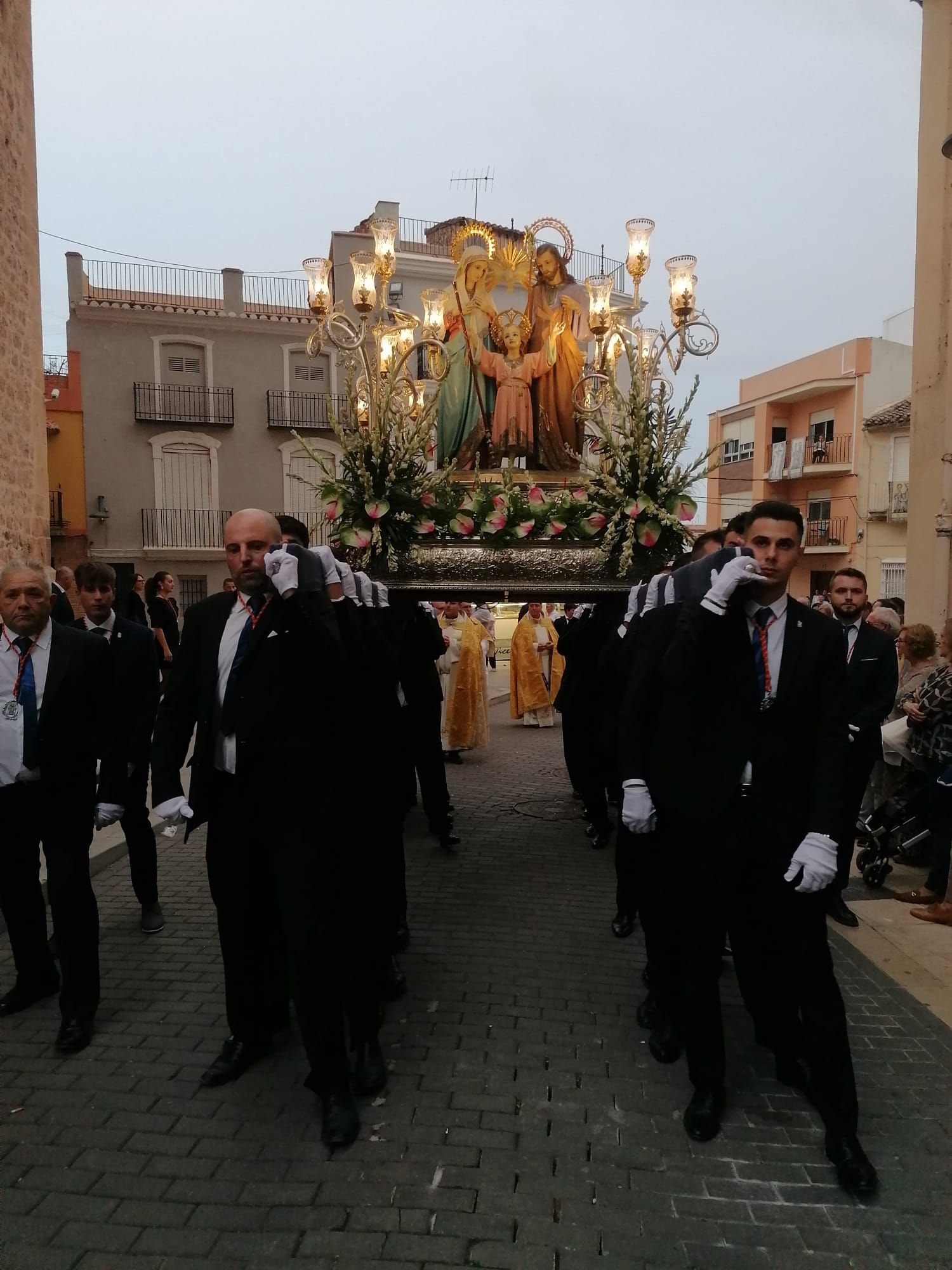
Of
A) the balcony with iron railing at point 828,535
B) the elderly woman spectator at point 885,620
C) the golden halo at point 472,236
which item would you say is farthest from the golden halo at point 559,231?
the balcony with iron railing at point 828,535

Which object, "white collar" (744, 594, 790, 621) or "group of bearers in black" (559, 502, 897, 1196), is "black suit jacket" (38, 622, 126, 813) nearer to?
"group of bearers in black" (559, 502, 897, 1196)

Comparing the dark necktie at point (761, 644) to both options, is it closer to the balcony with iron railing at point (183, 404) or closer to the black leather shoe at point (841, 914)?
the black leather shoe at point (841, 914)

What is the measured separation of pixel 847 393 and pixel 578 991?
30.0m

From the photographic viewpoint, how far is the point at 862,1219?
2732 millimetres

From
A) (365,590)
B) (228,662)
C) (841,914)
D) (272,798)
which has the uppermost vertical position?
(365,590)

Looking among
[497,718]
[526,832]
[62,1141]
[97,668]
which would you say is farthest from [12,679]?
[497,718]

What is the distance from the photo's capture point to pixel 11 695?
3.89m

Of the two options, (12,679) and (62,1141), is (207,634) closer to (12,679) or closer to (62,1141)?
(12,679)

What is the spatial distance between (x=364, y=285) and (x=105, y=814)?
169 inches

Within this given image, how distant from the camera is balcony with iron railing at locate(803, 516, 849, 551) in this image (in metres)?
30.8

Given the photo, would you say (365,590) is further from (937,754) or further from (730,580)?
(937,754)

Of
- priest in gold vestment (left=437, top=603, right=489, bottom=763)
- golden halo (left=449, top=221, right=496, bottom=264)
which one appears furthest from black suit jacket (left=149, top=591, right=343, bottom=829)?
priest in gold vestment (left=437, top=603, right=489, bottom=763)

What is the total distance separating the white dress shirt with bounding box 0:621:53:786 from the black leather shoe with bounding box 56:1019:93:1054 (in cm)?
103

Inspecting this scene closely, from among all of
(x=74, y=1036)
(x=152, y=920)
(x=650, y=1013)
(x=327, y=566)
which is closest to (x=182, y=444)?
(x=152, y=920)
